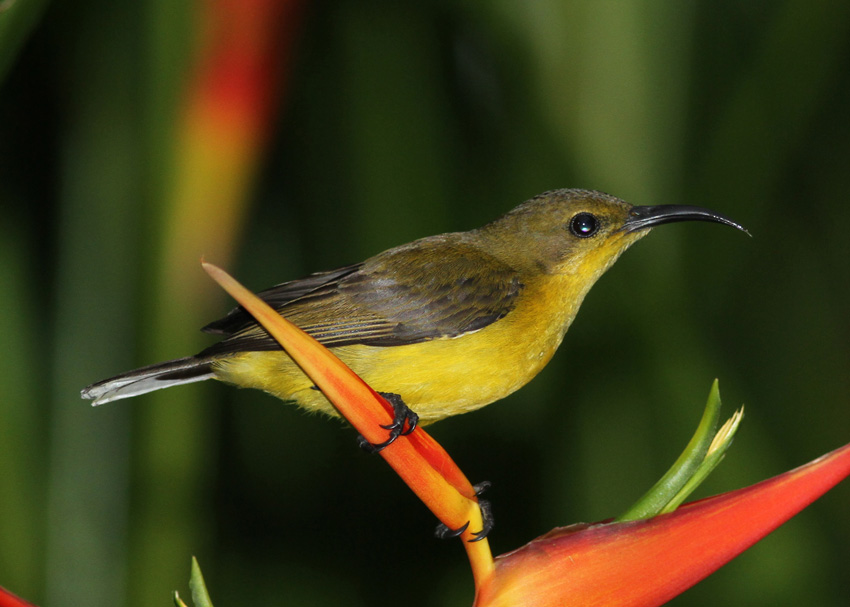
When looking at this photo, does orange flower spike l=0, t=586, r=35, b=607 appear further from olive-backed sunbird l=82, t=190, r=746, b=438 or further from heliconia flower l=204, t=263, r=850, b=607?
olive-backed sunbird l=82, t=190, r=746, b=438

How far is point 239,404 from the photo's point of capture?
149 inches

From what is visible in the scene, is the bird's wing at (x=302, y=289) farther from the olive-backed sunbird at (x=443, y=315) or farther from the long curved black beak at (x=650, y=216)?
the long curved black beak at (x=650, y=216)

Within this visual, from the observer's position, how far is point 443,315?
1.92 meters

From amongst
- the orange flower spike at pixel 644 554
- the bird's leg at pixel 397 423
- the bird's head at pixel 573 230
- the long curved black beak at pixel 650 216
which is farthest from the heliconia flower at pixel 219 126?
the orange flower spike at pixel 644 554

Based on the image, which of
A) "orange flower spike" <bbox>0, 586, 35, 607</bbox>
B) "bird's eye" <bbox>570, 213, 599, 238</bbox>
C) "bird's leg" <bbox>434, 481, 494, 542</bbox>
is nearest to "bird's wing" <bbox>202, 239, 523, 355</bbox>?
"bird's eye" <bbox>570, 213, 599, 238</bbox>

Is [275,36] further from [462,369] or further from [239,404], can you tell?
[239,404]

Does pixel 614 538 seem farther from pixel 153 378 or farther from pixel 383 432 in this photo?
pixel 153 378

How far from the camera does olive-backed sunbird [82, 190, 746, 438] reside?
6.06 feet

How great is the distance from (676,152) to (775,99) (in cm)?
32

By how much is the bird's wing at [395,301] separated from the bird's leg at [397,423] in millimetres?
185

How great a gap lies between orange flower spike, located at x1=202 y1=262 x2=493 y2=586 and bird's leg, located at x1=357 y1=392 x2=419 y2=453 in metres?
0.01

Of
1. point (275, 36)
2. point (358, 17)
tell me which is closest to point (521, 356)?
point (275, 36)

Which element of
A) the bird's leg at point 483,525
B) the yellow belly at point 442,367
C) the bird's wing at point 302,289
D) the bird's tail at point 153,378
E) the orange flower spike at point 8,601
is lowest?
the bird's leg at point 483,525

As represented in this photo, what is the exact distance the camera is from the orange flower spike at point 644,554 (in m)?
1.20
